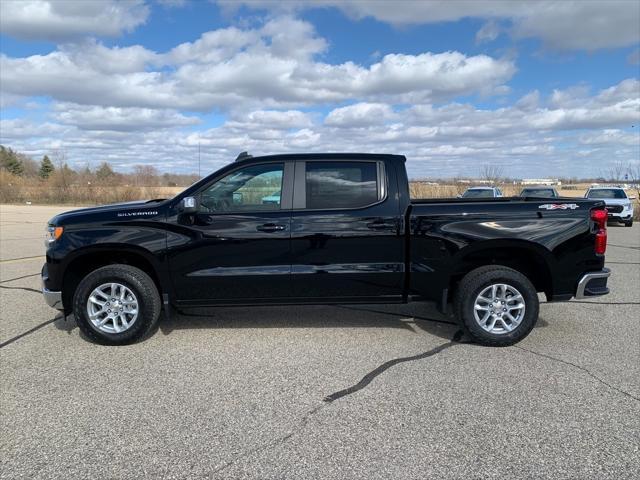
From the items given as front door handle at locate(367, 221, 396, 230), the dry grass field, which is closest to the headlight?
front door handle at locate(367, 221, 396, 230)

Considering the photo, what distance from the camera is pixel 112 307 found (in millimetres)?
4949

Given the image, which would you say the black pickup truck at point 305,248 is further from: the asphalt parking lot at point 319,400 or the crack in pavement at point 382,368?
the asphalt parking lot at point 319,400

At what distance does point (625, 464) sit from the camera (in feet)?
9.43

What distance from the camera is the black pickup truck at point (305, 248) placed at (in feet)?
16.1

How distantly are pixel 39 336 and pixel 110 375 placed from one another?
159 centimetres

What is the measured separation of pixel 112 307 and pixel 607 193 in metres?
23.0

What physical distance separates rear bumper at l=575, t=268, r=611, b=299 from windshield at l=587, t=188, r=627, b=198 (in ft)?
61.5

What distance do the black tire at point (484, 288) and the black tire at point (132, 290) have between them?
3.05 meters

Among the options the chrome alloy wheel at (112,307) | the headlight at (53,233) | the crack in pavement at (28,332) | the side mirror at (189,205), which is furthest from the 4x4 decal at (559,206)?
the crack in pavement at (28,332)

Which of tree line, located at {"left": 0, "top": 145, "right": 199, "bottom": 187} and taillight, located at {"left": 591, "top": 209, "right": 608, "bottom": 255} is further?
tree line, located at {"left": 0, "top": 145, "right": 199, "bottom": 187}

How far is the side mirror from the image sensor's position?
4.87 m

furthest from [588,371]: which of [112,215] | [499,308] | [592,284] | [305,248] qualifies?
[112,215]

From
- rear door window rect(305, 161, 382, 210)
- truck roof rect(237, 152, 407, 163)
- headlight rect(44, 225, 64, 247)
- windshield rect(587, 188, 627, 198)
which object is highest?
windshield rect(587, 188, 627, 198)

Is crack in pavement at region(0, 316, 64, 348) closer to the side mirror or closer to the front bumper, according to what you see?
the front bumper
